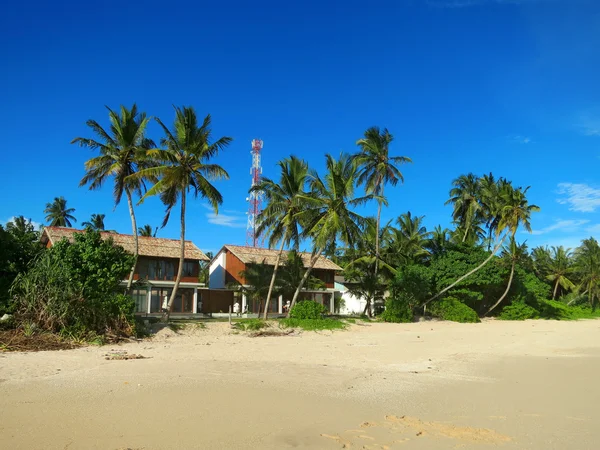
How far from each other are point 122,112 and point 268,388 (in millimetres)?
20203

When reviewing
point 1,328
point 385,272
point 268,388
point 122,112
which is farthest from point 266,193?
point 268,388

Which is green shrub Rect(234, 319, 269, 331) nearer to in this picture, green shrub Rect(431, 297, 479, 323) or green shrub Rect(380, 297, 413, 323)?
green shrub Rect(380, 297, 413, 323)

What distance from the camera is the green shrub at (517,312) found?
34.9m

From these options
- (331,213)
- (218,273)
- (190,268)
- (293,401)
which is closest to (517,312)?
(331,213)

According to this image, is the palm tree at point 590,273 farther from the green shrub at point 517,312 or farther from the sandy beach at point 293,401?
the sandy beach at point 293,401

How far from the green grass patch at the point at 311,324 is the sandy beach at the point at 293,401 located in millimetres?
8537

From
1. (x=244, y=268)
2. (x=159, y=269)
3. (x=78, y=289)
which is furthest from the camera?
(x=244, y=268)

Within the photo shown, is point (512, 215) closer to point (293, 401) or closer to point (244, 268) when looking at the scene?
point (244, 268)

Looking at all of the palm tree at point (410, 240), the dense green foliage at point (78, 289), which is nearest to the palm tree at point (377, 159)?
the palm tree at point (410, 240)

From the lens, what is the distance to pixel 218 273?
42188 mm

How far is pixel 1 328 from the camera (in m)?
14.6

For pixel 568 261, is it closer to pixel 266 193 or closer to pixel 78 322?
pixel 266 193

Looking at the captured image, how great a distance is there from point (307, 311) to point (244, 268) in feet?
48.8

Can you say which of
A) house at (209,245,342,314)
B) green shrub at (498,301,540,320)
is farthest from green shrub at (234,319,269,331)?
green shrub at (498,301,540,320)
